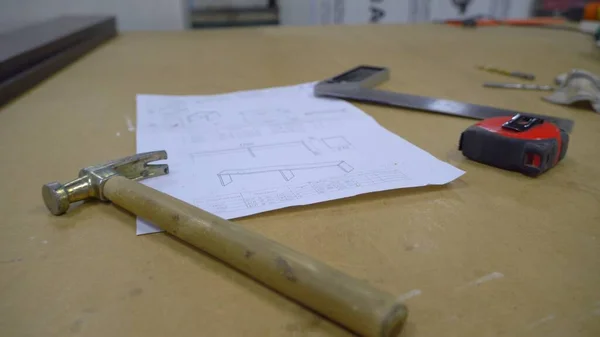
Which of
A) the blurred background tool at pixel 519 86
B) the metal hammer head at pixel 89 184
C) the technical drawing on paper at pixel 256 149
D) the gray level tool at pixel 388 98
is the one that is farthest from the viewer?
the blurred background tool at pixel 519 86

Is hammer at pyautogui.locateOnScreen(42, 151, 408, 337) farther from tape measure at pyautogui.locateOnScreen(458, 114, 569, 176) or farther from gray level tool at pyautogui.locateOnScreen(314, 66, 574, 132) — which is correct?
gray level tool at pyautogui.locateOnScreen(314, 66, 574, 132)

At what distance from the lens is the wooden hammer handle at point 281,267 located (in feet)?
0.92

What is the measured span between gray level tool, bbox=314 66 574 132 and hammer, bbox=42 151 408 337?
42 centimetres

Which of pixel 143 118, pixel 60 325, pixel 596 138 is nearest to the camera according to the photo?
pixel 60 325

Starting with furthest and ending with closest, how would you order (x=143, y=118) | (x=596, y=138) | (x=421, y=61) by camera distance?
(x=421, y=61) → (x=143, y=118) → (x=596, y=138)

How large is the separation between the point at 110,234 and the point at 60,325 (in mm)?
115

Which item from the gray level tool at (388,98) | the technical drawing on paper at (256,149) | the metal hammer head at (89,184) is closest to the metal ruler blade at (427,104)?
the gray level tool at (388,98)

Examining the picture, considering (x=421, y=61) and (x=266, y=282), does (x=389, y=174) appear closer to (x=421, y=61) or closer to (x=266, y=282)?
(x=266, y=282)

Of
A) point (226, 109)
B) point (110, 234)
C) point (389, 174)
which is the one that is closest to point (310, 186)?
point (389, 174)

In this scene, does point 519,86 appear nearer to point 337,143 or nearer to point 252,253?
point 337,143

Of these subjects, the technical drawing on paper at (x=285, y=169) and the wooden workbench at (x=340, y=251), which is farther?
the technical drawing on paper at (x=285, y=169)

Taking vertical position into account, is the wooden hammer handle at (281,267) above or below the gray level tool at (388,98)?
below

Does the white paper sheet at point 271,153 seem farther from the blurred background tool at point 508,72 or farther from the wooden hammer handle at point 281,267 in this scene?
the blurred background tool at point 508,72

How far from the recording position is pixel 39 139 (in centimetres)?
66
